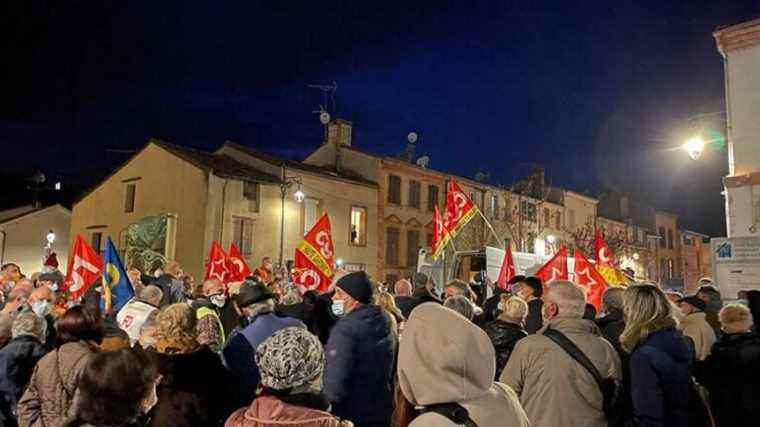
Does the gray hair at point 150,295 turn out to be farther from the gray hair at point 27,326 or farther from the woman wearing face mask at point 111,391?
the woman wearing face mask at point 111,391

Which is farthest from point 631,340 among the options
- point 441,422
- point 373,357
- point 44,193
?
point 44,193

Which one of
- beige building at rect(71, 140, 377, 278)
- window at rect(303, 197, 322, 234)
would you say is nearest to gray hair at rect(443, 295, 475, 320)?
beige building at rect(71, 140, 377, 278)

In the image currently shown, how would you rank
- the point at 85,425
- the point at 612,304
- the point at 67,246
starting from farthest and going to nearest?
the point at 67,246 < the point at 612,304 < the point at 85,425

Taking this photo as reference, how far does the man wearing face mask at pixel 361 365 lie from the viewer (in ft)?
15.9

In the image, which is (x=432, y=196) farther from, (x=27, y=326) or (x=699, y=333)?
(x=27, y=326)

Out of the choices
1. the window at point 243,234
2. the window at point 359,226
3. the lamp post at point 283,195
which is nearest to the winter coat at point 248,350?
the window at point 243,234

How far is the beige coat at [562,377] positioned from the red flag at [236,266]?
11.2 m

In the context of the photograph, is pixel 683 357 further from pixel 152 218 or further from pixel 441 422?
pixel 152 218

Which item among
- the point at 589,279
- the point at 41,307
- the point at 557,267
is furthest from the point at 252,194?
the point at 41,307

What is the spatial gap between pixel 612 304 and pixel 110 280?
709 cm

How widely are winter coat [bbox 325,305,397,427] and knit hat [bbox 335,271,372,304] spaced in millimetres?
167

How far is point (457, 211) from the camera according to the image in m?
15.0

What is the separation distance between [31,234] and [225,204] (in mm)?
16891

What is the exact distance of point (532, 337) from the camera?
4246 mm
